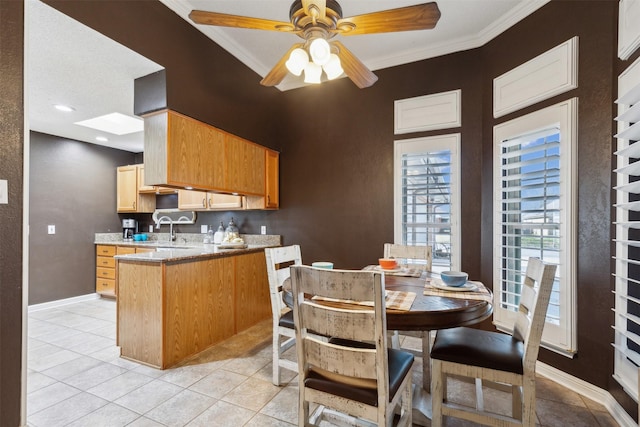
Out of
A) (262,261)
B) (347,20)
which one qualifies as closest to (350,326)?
(347,20)

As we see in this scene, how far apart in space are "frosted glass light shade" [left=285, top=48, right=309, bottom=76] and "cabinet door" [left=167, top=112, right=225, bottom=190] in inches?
51.7

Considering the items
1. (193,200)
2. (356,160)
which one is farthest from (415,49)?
(193,200)

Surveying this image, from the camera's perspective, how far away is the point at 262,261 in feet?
11.9

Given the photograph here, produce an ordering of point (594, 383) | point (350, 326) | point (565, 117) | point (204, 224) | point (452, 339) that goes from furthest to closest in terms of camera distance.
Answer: point (204, 224)
point (565, 117)
point (594, 383)
point (452, 339)
point (350, 326)

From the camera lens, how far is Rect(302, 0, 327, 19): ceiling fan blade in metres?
1.60

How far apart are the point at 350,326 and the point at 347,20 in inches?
65.9

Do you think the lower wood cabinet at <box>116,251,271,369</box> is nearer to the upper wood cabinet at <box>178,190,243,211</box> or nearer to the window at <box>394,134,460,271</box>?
the upper wood cabinet at <box>178,190,243,211</box>

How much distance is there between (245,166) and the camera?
3465 millimetres

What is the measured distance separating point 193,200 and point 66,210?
211 cm

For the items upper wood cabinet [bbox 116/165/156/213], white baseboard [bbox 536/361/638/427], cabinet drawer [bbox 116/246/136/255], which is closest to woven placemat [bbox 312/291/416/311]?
white baseboard [bbox 536/361/638/427]

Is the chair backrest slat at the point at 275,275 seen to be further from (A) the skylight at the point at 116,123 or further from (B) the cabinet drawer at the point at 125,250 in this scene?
(B) the cabinet drawer at the point at 125,250

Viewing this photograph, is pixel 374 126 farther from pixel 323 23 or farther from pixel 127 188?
pixel 127 188

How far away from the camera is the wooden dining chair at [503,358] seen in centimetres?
140

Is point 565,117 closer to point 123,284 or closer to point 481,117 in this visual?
point 481,117
